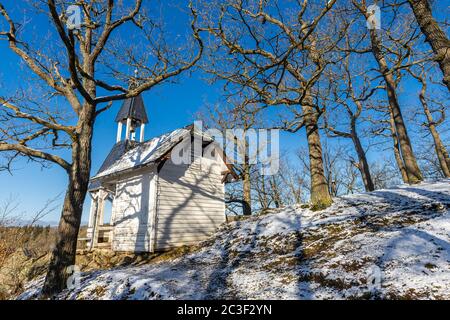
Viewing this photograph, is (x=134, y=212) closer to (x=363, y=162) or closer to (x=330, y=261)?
(x=330, y=261)

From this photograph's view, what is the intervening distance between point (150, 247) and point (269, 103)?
716 centimetres

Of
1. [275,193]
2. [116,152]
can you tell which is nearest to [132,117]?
[116,152]

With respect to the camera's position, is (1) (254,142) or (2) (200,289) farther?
(1) (254,142)

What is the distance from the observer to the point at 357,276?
3.90 m

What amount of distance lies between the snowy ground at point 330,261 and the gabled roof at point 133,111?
10908 mm

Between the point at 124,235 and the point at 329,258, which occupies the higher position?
the point at 124,235

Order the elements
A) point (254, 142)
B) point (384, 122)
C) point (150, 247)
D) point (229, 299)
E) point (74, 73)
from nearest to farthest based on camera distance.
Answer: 1. point (229, 299)
2. point (74, 73)
3. point (150, 247)
4. point (384, 122)
5. point (254, 142)

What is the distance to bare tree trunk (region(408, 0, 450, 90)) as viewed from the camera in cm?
503

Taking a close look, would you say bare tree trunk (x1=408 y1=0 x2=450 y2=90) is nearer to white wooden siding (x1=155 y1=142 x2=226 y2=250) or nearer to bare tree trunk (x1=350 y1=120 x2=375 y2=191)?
white wooden siding (x1=155 y1=142 x2=226 y2=250)

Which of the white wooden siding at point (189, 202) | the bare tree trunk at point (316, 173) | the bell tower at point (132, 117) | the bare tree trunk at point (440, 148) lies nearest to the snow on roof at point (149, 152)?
the white wooden siding at point (189, 202)

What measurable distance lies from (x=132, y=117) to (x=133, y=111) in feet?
1.46
